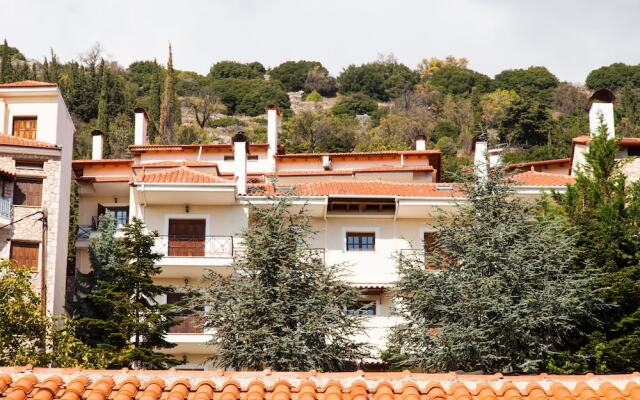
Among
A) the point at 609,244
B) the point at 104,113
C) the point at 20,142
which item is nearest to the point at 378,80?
the point at 104,113

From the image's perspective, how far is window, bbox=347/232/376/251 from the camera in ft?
110

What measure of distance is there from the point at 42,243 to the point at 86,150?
136 feet

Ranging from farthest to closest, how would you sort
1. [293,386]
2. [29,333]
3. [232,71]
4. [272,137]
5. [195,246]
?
1. [232,71]
2. [272,137]
3. [195,246]
4. [29,333]
5. [293,386]

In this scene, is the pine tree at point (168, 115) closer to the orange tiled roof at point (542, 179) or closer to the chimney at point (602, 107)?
the orange tiled roof at point (542, 179)

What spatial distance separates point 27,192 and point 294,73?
113 meters

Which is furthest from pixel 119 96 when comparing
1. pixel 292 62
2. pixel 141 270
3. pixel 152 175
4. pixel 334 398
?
pixel 334 398


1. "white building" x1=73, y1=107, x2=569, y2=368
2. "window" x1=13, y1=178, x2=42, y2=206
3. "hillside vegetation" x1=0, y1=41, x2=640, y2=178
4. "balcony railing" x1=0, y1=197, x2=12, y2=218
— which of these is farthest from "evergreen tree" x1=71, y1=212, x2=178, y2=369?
"hillside vegetation" x1=0, y1=41, x2=640, y2=178

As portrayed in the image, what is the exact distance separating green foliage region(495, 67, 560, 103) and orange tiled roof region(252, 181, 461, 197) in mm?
89409

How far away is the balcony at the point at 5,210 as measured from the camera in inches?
1204

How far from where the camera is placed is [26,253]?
3089 cm

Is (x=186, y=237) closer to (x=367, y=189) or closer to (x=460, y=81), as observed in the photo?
(x=367, y=189)

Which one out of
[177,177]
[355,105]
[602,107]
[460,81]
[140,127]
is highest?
[460,81]

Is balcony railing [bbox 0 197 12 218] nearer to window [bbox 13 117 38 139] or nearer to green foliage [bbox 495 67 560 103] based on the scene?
window [bbox 13 117 38 139]

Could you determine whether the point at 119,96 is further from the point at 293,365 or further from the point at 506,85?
the point at 293,365
